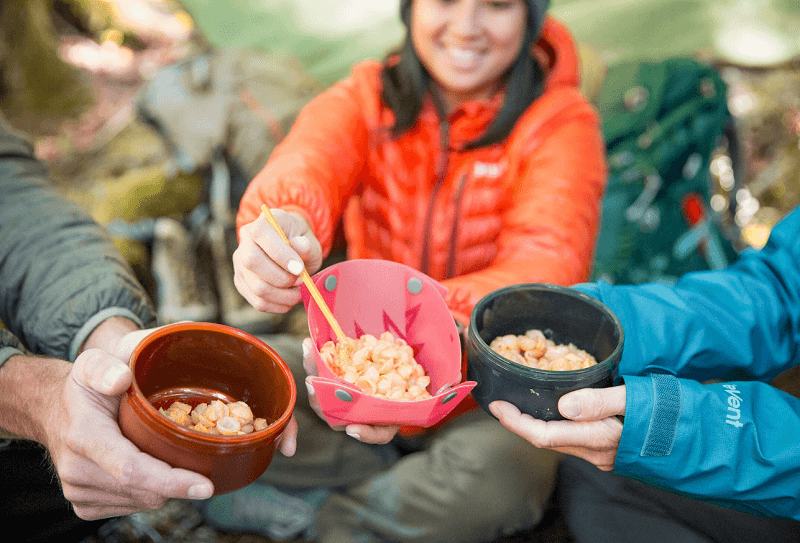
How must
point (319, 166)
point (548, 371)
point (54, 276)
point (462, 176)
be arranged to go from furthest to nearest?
point (462, 176), point (319, 166), point (54, 276), point (548, 371)

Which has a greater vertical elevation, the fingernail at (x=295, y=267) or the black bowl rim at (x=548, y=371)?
the fingernail at (x=295, y=267)

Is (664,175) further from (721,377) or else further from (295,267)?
(295,267)

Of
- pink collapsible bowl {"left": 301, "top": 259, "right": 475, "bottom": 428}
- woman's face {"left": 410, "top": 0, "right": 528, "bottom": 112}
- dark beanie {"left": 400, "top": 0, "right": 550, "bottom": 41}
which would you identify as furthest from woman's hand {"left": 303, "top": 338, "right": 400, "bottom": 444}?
dark beanie {"left": 400, "top": 0, "right": 550, "bottom": 41}

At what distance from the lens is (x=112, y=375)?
2.14 feet

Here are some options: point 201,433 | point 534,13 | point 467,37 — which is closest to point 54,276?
point 201,433

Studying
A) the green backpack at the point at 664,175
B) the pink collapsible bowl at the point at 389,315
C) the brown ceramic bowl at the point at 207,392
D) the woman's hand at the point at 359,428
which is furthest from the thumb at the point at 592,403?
the green backpack at the point at 664,175

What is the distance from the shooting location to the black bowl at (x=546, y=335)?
2.48 ft

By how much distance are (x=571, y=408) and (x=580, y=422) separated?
0.21 feet

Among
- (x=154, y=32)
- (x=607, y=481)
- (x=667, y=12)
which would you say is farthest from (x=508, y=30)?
(x=154, y=32)

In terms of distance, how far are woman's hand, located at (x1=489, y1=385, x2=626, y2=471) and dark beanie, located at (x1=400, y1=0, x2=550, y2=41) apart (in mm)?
876

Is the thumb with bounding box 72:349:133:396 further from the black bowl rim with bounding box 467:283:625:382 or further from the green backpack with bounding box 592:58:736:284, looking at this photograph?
the green backpack with bounding box 592:58:736:284

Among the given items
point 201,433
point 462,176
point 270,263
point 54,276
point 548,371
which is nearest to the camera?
point 201,433

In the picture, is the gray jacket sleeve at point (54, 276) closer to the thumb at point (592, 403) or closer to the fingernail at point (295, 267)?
the fingernail at point (295, 267)

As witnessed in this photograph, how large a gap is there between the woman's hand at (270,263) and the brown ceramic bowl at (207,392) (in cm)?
11
